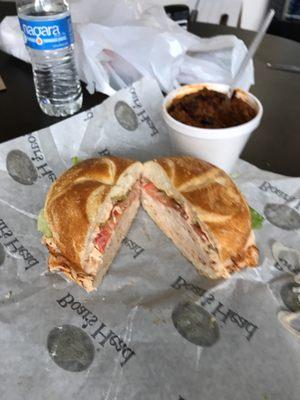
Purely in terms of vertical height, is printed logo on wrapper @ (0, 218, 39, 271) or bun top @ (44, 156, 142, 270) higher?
bun top @ (44, 156, 142, 270)

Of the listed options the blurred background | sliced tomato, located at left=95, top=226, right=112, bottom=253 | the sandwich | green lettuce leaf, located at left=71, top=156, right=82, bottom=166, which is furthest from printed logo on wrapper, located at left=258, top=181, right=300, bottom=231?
the blurred background

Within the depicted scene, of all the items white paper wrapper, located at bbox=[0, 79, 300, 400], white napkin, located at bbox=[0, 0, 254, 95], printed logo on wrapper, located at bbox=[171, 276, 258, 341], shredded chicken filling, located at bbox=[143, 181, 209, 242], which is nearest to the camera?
white paper wrapper, located at bbox=[0, 79, 300, 400]

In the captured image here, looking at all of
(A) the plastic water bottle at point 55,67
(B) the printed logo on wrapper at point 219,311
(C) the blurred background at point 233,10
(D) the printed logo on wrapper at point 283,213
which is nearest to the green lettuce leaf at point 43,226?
(B) the printed logo on wrapper at point 219,311

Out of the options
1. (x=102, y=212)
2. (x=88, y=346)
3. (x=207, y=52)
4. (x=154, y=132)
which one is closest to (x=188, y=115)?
(x=154, y=132)

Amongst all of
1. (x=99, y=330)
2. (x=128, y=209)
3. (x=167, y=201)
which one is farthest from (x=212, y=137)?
(x=99, y=330)

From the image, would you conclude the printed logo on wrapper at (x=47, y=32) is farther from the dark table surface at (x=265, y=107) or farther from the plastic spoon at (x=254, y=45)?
the plastic spoon at (x=254, y=45)

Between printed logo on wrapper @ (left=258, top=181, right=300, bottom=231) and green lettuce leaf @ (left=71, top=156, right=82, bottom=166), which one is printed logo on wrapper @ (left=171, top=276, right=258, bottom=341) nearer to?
printed logo on wrapper @ (left=258, top=181, right=300, bottom=231)

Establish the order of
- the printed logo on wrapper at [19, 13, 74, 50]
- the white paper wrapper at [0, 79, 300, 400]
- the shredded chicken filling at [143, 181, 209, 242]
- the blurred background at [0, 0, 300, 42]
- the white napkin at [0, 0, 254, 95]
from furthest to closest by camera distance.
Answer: the blurred background at [0, 0, 300, 42] < the white napkin at [0, 0, 254, 95] < the printed logo on wrapper at [19, 13, 74, 50] < the shredded chicken filling at [143, 181, 209, 242] < the white paper wrapper at [0, 79, 300, 400]

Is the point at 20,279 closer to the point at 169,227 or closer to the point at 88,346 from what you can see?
the point at 88,346
